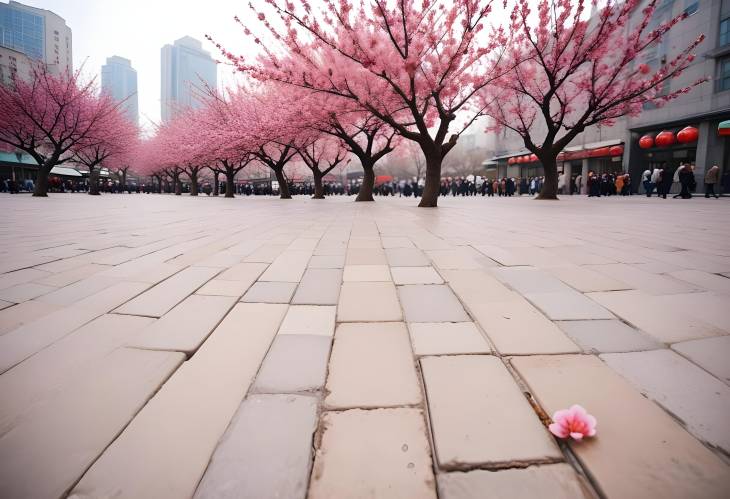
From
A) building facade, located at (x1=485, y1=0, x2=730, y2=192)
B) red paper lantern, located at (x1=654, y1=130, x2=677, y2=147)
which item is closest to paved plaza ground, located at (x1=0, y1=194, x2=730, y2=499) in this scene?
building facade, located at (x1=485, y1=0, x2=730, y2=192)

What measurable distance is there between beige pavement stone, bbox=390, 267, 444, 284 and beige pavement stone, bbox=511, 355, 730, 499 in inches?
49.8

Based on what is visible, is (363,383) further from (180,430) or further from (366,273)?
(366,273)

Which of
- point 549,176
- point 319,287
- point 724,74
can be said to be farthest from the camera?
point 724,74

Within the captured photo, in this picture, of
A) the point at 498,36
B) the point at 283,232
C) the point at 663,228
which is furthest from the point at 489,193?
the point at 283,232

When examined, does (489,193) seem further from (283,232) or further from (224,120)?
(283,232)

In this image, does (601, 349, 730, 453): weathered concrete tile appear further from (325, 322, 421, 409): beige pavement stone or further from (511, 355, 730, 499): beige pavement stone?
(325, 322, 421, 409): beige pavement stone

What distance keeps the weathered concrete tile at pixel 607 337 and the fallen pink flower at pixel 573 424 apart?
1.86ft

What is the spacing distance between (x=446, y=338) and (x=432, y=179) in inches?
396

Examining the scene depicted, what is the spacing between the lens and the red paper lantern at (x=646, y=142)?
21.6m

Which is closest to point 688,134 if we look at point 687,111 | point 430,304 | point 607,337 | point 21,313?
point 687,111

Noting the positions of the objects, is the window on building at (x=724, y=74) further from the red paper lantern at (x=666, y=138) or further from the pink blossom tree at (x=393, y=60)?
the pink blossom tree at (x=393, y=60)

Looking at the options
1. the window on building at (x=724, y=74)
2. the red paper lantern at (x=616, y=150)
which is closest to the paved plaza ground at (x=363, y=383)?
the window on building at (x=724, y=74)

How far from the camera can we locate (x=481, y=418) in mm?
1037

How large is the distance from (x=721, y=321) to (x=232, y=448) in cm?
226
